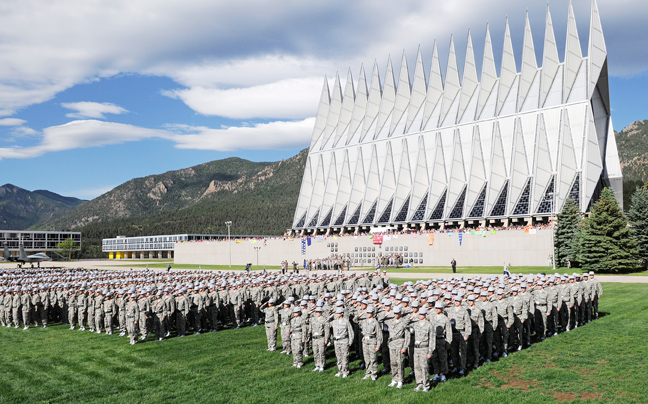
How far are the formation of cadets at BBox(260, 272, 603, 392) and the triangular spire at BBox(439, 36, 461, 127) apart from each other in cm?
5404

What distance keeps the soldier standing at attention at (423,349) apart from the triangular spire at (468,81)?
57625 millimetres

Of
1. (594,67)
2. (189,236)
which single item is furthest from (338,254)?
(189,236)

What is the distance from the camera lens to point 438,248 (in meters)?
A: 50.0

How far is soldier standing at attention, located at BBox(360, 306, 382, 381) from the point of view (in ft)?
35.5

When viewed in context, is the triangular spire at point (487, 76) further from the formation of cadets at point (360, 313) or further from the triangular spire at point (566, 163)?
the formation of cadets at point (360, 313)

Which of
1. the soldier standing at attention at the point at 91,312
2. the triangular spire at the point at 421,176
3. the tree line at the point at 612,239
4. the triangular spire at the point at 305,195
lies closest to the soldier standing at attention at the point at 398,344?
the soldier standing at attention at the point at 91,312

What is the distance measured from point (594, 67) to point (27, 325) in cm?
5500

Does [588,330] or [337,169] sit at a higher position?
[337,169]

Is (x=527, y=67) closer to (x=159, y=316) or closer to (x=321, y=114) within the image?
(x=321, y=114)

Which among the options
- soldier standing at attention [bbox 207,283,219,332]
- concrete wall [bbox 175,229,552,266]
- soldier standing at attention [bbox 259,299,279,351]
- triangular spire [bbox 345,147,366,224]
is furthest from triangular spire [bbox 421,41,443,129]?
soldier standing at attention [bbox 259,299,279,351]

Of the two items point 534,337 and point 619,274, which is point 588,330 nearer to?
point 534,337

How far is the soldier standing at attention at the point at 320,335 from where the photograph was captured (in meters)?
11.8

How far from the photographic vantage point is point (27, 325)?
20.1m

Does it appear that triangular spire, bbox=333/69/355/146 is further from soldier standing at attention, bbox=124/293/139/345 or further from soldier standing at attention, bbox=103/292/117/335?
soldier standing at attention, bbox=124/293/139/345
